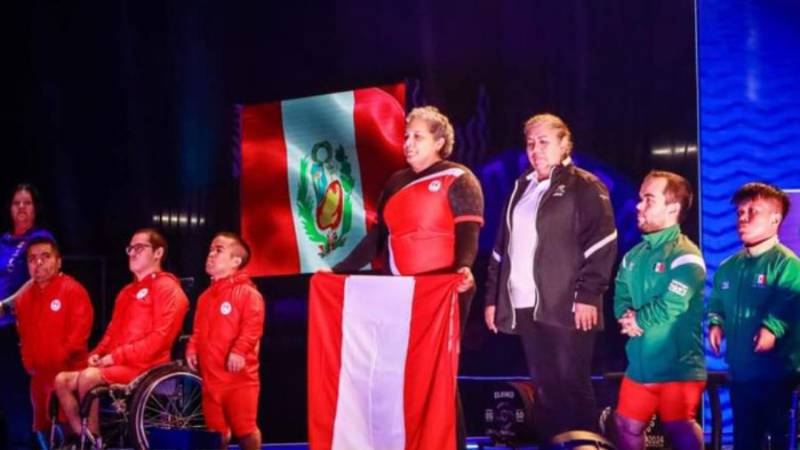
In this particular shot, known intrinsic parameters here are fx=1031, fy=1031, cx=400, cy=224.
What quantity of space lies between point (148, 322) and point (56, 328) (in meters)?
0.60

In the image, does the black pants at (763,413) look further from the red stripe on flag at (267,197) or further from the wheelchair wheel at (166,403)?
the red stripe on flag at (267,197)

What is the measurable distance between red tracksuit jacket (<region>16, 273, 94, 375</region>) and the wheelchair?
392 mm

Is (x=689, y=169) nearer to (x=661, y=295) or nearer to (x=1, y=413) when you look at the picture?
(x=661, y=295)

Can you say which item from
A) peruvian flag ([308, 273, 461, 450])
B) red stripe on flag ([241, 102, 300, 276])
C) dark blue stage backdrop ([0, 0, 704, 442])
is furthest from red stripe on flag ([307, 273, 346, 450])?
red stripe on flag ([241, 102, 300, 276])

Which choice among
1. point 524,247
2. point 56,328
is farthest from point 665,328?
point 56,328

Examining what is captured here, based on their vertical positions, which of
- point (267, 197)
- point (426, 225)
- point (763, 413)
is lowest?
point (763, 413)

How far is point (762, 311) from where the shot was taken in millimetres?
4383

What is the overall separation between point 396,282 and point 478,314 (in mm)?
2087

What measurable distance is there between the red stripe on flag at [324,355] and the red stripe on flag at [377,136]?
2366 millimetres

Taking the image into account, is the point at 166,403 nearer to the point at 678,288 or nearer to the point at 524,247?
the point at 524,247

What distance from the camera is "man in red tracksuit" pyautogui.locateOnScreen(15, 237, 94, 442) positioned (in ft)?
19.5

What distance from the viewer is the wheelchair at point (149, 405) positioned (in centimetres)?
518

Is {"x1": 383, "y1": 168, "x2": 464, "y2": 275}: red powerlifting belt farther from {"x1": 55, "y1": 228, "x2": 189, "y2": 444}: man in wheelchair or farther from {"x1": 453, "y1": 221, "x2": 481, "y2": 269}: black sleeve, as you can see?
{"x1": 55, "y1": 228, "x2": 189, "y2": 444}: man in wheelchair

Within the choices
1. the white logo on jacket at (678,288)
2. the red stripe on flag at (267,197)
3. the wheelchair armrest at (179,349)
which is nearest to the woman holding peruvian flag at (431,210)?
the white logo on jacket at (678,288)
